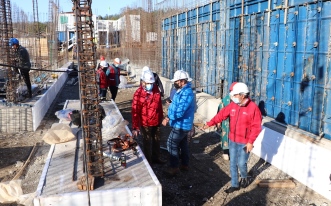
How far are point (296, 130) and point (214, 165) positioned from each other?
1.51m

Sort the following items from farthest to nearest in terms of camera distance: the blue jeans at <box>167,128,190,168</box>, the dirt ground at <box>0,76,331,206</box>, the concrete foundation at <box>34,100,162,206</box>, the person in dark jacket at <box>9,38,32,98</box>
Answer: the person in dark jacket at <box>9,38,32,98</box>
the blue jeans at <box>167,128,190,168</box>
the dirt ground at <box>0,76,331,206</box>
the concrete foundation at <box>34,100,162,206</box>

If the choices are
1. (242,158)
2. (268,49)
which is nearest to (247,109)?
(242,158)

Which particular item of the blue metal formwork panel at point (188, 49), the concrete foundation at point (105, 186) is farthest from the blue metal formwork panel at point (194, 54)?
the concrete foundation at point (105, 186)

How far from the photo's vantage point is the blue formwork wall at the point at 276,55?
497 centimetres

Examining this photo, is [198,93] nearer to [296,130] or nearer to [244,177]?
[296,130]

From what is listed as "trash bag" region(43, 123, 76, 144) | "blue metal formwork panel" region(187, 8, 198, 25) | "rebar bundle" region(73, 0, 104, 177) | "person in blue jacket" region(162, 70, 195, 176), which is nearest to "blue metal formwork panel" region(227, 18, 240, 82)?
"blue metal formwork panel" region(187, 8, 198, 25)

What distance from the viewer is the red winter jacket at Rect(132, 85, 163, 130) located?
5.02m

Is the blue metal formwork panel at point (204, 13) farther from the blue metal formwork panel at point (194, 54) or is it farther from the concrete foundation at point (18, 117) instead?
the concrete foundation at point (18, 117)

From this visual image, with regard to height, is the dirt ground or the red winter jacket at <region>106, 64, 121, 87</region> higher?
the red winter jacket at <region>106, 64, 121, 87</region>

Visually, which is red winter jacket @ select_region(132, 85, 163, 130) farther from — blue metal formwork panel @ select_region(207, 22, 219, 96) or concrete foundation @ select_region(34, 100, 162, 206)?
blue metal formwork panel @ select_region(207, 22, 219, 96)

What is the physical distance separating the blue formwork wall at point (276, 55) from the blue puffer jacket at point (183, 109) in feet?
6.52

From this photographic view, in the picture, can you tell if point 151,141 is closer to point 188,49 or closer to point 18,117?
point 18,117

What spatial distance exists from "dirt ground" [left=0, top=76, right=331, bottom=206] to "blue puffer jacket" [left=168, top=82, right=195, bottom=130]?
906 mm

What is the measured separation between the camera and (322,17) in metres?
4.91
